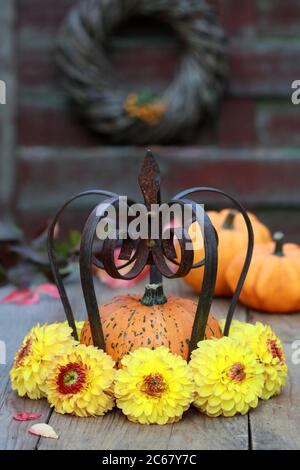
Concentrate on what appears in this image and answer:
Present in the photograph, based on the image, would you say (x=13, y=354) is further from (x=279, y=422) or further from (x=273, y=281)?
(x=273, y=281)

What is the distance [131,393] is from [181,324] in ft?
0.67

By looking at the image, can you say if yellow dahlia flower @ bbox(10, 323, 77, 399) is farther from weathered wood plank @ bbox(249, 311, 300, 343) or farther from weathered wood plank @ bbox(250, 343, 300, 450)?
weathered wood plank @ bbox(249, 311, 300, 343)

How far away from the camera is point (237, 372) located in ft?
4.97

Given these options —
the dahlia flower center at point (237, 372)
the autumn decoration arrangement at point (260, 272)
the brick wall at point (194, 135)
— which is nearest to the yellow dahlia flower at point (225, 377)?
the dahlia flower center at point (237, 372)

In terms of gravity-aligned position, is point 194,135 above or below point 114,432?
above

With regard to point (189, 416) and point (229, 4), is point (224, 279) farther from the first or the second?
point (229, 4)

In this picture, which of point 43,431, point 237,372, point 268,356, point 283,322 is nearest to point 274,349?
point 268,356

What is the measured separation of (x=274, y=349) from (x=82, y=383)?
42 cm

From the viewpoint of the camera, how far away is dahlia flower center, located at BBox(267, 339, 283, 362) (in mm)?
1639

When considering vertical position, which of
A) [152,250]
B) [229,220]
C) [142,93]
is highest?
[142,93]

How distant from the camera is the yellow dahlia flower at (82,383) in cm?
151

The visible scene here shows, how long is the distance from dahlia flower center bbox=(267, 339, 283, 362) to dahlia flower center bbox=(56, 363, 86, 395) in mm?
405

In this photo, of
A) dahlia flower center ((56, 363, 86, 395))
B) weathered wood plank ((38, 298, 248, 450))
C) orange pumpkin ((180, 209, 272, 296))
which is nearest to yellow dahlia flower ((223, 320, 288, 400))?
weathered wood plank ((38, 298, 248, 450))

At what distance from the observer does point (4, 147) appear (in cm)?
349
